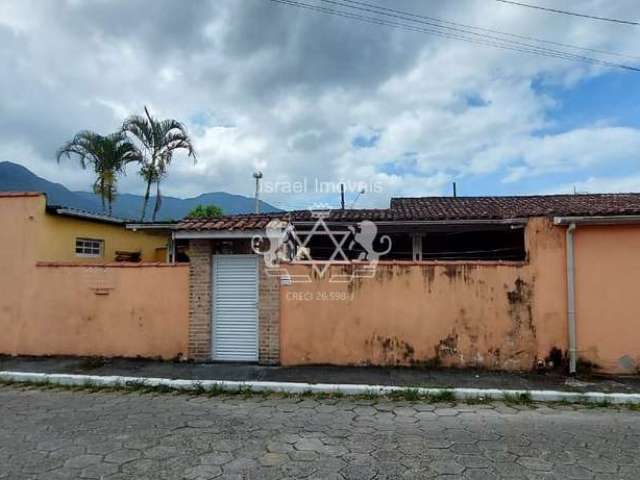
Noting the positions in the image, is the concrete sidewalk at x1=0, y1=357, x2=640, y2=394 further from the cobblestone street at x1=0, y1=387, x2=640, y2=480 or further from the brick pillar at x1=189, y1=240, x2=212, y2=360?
the cobblestone street at x1=0, y1=387, x2=640, y2=480

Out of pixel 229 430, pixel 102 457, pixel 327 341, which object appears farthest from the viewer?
pixel 327 341

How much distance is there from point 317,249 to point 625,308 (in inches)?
273

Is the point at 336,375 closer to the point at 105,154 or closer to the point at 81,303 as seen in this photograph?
the point at 81,303

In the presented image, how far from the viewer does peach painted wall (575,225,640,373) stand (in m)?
7.52

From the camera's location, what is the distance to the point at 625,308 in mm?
7551

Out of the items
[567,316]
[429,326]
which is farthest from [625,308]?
[429,326]

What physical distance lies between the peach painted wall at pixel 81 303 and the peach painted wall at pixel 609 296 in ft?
23.6

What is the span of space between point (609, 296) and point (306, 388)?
5387 millimetres

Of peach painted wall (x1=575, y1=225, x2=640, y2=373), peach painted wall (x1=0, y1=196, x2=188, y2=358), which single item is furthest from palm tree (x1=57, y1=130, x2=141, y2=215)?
peach painted wall (x1=575, y1=225, x2=640, y2=373)

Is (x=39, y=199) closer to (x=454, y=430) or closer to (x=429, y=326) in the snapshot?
(x=429, y=326)

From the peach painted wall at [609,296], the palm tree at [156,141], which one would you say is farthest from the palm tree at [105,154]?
the peach painted wall at [609,296]

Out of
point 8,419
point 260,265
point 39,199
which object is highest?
point 39,199

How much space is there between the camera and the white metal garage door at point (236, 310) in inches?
332

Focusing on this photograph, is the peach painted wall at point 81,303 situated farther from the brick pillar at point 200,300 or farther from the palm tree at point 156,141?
the palm tree at point 156,141
